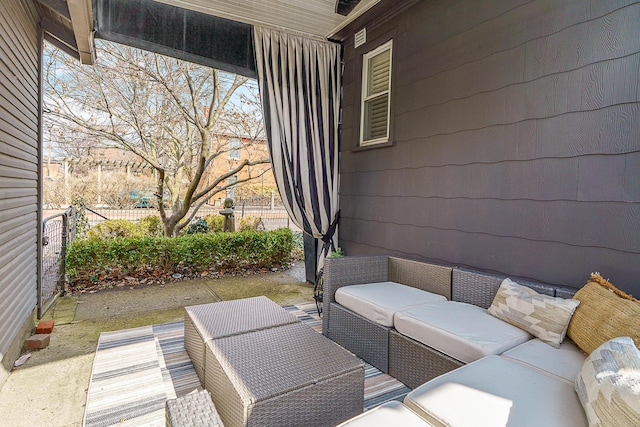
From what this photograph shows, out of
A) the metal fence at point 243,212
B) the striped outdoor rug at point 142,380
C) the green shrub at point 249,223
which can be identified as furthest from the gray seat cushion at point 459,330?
the green shrub at point 249,223

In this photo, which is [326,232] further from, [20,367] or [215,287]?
[20,367]

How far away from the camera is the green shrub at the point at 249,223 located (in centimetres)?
699

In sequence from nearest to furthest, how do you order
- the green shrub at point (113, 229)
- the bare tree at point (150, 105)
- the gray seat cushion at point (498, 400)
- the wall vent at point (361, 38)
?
the gray seat cushion at point (498, 400) → the wall vent at point (361, 38) → the bare tree at point (150, 105) → the green shrub at point (113, 229)

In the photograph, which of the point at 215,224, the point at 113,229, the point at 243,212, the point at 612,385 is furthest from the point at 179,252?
the point at 612,385

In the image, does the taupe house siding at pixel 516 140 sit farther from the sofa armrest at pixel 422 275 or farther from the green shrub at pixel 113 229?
the green shrub at pixel 113 229

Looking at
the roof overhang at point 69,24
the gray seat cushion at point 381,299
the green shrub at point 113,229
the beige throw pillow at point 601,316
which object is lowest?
the gray seat cushion at point 381,299

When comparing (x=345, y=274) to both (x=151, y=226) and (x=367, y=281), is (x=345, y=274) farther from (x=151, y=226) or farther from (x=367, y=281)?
(x=151, y=226)

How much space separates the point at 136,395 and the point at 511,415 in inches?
81.4

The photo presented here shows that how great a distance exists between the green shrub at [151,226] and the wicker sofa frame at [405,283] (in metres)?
4.94

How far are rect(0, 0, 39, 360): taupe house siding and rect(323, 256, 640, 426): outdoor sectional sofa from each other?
2.39m

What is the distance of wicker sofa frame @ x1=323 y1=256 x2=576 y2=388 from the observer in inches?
82.0

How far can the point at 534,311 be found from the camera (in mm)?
1939

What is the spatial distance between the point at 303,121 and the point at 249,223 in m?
3.46

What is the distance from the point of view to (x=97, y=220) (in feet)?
20.4
